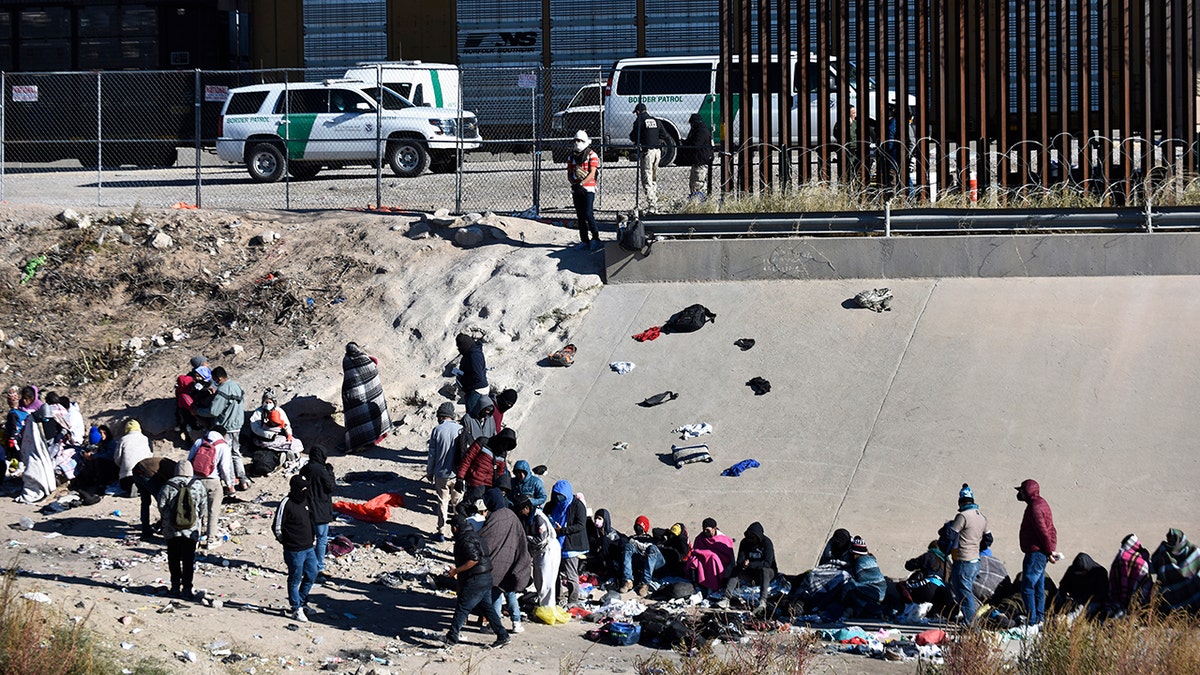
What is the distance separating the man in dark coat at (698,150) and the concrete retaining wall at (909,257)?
1785 mm

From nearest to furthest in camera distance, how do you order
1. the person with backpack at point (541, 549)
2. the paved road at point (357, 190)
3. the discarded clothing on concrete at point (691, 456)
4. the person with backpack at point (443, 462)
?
the person with backpack at point (541, 549) → the person with backpack at point (443, 462) → the discarded clothing on concrete at point (691, 456) → the paved road at point (357, 190)

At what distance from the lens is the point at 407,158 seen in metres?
22.8

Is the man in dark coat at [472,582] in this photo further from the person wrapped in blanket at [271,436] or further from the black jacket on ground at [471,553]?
the person wrapped in blanket at [271,436]

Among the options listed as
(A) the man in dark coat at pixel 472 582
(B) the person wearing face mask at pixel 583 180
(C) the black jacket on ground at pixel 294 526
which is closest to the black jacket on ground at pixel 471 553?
(A) the man in dark coat at pixel 472 582

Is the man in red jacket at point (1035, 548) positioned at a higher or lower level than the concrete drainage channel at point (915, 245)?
lower

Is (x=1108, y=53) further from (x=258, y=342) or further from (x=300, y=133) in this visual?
(x=300, y=133)

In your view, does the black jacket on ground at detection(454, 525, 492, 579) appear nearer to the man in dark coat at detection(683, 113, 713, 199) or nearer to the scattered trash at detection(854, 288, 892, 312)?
the scattered trash at detection(854, 288, 892, 312)

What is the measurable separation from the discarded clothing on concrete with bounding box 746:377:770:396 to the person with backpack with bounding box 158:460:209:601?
5.94m

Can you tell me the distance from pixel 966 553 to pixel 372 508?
5.75 metres

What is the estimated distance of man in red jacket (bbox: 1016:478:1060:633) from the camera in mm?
10570

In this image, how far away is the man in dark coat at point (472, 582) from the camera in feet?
33.9

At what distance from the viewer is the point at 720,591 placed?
1192cm

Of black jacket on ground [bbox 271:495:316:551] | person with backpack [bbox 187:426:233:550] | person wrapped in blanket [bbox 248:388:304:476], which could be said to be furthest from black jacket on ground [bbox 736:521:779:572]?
person wrapped in blanket [bbox 248:388:304:476]

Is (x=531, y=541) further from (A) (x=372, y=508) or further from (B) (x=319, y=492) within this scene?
(A) (x=372, y=508)
